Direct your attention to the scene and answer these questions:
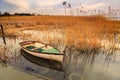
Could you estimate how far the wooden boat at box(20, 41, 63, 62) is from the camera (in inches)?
128

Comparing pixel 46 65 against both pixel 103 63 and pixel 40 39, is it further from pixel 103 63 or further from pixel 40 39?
pixel 40 39

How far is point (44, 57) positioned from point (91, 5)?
1353 mm

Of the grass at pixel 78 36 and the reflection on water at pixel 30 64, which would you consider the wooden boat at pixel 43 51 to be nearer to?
the reflection on water at pixel 30 64

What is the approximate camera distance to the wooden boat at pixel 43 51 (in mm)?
3248

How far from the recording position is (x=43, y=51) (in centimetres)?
356

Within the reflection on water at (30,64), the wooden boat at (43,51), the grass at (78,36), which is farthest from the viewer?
the grass at (78,36)

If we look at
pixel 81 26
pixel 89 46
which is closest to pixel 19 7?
pixel 81 26

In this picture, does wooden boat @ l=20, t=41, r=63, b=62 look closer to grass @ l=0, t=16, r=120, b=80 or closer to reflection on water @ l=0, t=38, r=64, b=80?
reflection on water @ l=0, t=38, r=64, b=80

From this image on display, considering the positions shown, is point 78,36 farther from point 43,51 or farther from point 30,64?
Result: point 30,64

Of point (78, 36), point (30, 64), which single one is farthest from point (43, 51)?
point (78, 36)

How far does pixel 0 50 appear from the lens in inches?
166

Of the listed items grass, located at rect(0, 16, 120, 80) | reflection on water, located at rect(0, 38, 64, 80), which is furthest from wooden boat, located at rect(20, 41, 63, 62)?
grass, located at rect(0, 16, 120, 80)

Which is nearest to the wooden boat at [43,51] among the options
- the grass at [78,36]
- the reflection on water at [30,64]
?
the reflection on water at [30,64]

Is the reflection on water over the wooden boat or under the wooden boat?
Answer: under
